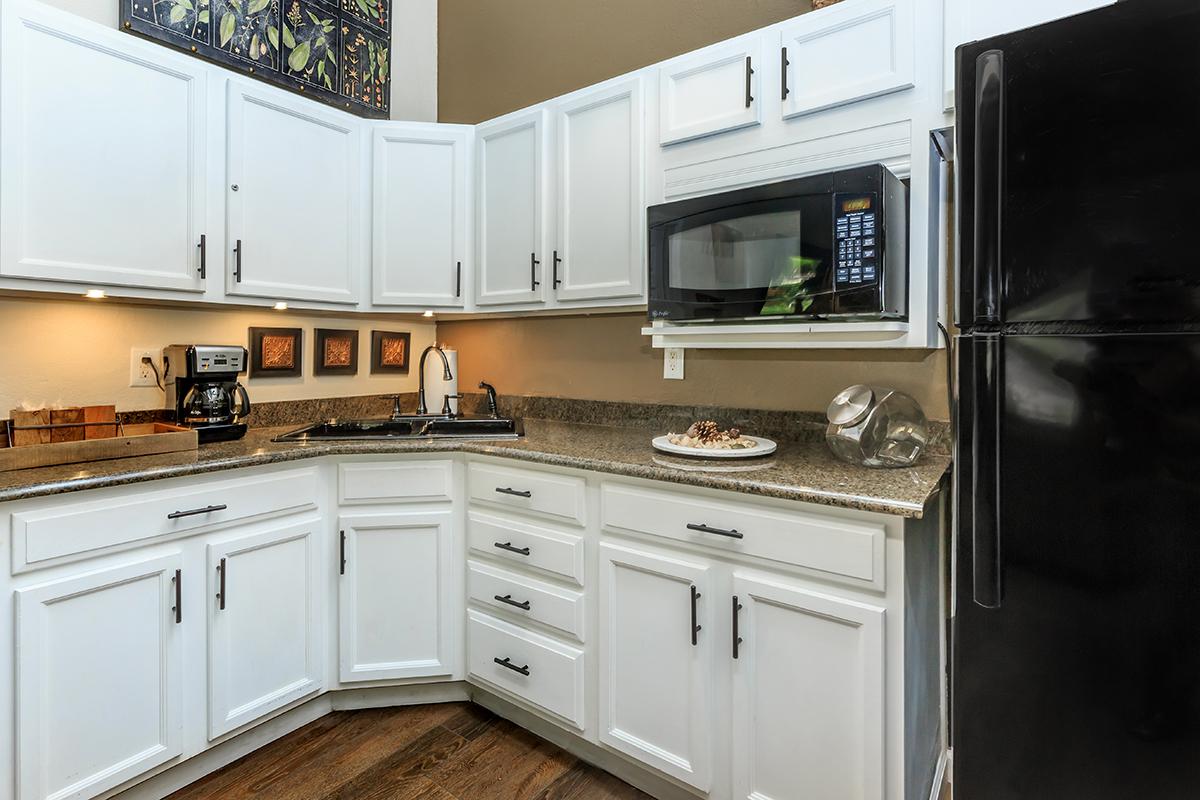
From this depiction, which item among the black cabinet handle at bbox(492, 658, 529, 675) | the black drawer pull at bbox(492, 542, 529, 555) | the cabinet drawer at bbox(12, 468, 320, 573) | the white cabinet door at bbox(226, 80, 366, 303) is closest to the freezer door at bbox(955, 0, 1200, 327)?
the black drawer pull at bbox(492, 542, 529, 555)

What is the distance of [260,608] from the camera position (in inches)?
69.6

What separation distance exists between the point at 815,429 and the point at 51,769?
2062 millimetres

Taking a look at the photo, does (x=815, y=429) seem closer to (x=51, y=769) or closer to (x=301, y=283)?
(x=301, y=283)

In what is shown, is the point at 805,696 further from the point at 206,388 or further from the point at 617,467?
the point at 206,388

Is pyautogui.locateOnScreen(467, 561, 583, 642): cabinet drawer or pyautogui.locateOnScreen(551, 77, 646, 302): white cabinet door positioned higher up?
pyautogui.locateOnScreen(551, 77, 646, 302): white cabinet door

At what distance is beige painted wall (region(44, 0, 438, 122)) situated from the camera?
2803 millimetres

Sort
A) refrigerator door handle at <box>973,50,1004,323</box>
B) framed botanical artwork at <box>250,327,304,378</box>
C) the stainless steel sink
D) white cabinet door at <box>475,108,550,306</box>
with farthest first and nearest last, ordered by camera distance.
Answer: framed botanical artwork at <box>250,327,304,378</box>, white cabinet door at <box>475,108,550,306</box>, the stainless steel sink, refrigerator door handle at <box>973,50,1004,323</box>

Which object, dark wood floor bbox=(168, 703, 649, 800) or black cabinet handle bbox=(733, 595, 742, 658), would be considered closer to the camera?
black cabinet handle bbox=(733, 595, 742, 658)

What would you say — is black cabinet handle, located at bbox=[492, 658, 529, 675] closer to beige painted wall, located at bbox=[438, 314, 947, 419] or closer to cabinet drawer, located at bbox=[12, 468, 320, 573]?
cabinet drawer, located at bbox=[12, 468, 320, 573]

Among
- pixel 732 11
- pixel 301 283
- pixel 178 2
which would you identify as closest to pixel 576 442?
pixel 301 283

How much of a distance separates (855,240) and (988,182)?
0.54 meters

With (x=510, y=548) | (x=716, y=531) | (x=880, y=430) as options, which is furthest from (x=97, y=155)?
(x=880, y=430)

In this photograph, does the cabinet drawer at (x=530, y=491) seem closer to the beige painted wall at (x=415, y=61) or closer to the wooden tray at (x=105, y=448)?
the wooden tray at (x=105, y=448)

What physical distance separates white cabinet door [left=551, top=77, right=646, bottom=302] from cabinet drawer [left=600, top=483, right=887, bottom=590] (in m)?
0.73
